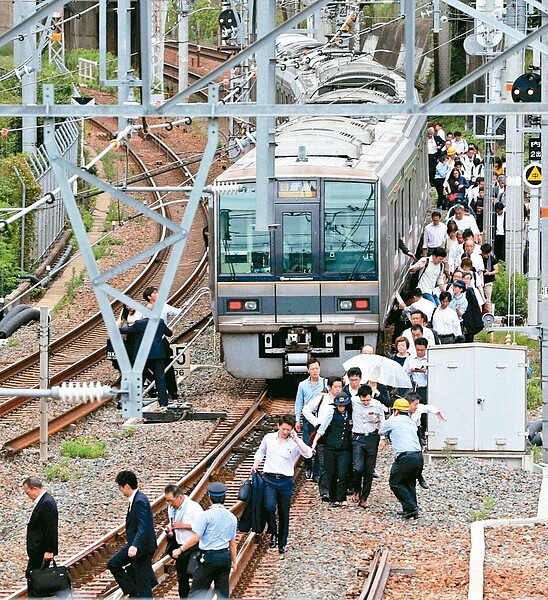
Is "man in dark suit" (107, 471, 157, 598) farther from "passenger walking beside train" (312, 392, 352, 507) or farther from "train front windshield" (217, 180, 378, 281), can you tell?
"train front windshield" (217, 180, 378, 281)

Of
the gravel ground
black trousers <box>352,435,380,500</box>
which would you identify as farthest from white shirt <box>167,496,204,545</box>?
black trousers <box>352,435,380,500</box>

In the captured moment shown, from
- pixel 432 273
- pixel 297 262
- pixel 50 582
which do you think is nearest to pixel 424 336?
pixel 297 262

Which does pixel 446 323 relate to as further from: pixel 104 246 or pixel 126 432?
pixel 104 246

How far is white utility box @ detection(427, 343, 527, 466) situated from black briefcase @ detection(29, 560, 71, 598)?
6184 mm

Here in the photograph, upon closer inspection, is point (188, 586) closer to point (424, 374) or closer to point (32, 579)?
point (32, 579)

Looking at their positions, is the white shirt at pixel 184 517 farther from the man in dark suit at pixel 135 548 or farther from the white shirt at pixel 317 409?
the white shirt at pixel 317 409

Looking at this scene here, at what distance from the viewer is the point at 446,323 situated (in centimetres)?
1858

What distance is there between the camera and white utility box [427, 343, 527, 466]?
16.2 m

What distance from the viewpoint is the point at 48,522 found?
36.6 ft

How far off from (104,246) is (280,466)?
1852cm

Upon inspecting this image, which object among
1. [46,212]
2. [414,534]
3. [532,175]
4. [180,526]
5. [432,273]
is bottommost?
[414,534]

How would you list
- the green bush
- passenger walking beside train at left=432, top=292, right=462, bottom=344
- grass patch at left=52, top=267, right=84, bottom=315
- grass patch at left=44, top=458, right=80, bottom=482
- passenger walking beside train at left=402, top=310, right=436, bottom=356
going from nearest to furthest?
grass patch at left=44, top=458, right=80, bottom=482, passenger walking beside train at left=402, top=310, right=436, bottom=356, passenger walking beside train at left=432, top=292, right=462, bottom=344, the green bush, grass patch at left=52, top=267, right=84, bottom=315

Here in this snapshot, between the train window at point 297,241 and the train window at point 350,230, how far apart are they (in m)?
0.20

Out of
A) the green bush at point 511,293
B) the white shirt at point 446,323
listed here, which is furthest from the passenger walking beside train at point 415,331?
the green bush at point 511,293
